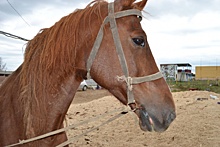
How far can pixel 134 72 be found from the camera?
1.80 meters

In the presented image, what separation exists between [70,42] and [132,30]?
514 millimetres

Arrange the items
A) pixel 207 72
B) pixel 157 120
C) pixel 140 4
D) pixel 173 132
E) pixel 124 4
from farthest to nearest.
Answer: pixel 207 72 < pixel 173 132 < pixel 140 4 < pixel 124 4 < pixel 157 120

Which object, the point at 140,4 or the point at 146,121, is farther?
the point at 140,4

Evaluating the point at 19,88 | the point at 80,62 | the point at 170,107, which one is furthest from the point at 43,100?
the point at 170,107

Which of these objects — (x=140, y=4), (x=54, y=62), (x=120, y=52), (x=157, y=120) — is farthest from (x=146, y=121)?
(x=140, y=4)

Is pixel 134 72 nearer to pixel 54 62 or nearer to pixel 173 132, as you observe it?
pixel 54 62

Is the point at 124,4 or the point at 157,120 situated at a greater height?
the point at 124,4

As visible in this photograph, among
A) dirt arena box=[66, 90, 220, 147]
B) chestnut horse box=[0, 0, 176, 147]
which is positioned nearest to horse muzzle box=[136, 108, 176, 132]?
chestnut horse box=[0, 0, 176, 147]

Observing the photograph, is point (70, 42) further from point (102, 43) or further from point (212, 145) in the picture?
point (212, 145)

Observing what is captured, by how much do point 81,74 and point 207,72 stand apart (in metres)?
27.0

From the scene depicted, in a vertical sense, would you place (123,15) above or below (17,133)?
above

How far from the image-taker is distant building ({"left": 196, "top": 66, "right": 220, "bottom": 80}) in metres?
25.4

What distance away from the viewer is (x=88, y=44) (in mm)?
1899

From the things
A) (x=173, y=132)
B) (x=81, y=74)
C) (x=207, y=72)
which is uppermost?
(x=81, y=74)
